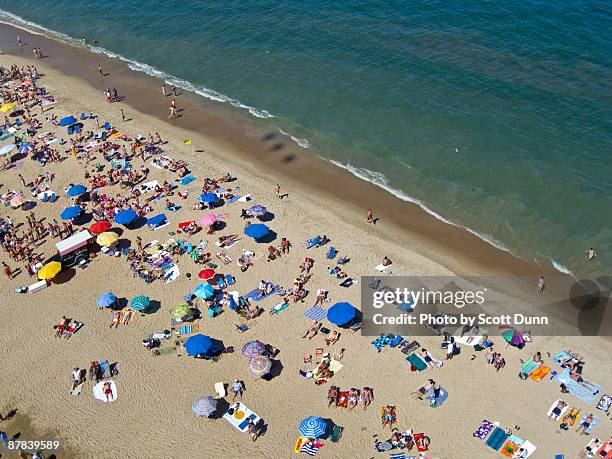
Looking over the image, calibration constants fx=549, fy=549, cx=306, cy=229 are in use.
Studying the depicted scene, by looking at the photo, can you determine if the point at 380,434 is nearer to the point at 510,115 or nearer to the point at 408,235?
the point at 408,235

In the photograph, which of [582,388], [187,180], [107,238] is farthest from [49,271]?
[582,388]

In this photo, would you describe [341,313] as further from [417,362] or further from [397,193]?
[397,193]

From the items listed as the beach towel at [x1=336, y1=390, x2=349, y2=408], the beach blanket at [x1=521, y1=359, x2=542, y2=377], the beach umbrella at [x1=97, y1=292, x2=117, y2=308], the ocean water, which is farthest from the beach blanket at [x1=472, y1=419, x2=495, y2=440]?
the beach umbrella at [x1=97, y1=292, x2=117, y2=308]

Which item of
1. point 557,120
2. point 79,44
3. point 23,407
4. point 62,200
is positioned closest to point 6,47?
point 79,44

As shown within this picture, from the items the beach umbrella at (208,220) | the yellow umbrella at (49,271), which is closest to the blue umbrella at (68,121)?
the yellow umbrella at (49,271)

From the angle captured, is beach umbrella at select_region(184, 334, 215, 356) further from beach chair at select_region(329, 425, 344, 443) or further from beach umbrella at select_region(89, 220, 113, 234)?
beach umbrella at select_region(89, 220, 113, 234)
